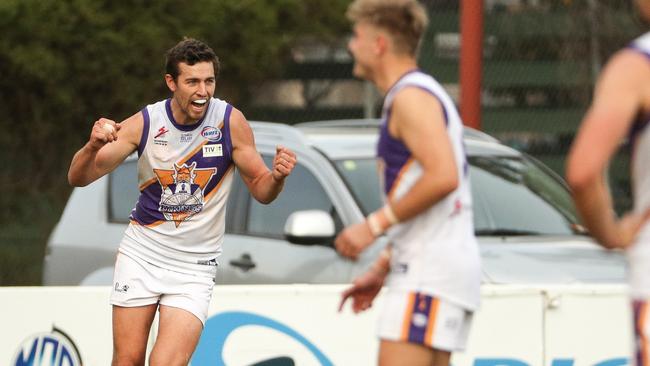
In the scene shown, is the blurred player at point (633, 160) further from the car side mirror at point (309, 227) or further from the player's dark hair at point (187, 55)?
the car side mirror at point (309, 227)

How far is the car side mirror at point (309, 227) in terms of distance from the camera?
8.02 metres

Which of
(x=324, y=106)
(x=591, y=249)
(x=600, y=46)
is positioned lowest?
(x=591, y=249)

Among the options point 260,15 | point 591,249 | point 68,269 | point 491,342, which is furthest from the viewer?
point 260,15

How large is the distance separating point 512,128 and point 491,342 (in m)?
6.68

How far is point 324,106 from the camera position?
13.5 meters

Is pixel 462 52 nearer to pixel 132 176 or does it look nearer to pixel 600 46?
pixel 600 46

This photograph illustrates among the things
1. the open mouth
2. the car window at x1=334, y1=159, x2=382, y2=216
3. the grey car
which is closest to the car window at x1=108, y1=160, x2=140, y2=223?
the grey car

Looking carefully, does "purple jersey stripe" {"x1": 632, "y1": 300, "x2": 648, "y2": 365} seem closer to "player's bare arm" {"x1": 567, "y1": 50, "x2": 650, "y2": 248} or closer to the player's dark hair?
"player's bare arm" {"x1": 567, "y1": 50, "x2": 650, "y2": 248}

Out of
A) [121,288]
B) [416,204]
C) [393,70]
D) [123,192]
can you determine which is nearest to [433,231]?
[416,204]

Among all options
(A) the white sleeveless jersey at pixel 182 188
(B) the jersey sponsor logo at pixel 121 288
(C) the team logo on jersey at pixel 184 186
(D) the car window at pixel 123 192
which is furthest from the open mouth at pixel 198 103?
(D) the car window at pixel 123 192

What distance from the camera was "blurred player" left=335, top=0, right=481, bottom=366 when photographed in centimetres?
449

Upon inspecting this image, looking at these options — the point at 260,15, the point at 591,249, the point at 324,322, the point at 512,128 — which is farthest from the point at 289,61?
the point at 324,322

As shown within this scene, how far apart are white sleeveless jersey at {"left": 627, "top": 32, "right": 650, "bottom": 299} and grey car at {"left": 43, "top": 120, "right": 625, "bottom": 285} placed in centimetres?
387

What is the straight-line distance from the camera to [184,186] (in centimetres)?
633
